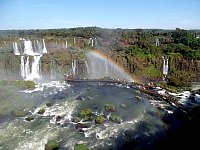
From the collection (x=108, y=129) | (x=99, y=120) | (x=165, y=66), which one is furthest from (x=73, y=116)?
(x=165, y=66)

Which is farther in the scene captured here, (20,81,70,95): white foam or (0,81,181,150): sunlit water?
(20,81,70,95): white foam

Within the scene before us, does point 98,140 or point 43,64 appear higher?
point 43,64

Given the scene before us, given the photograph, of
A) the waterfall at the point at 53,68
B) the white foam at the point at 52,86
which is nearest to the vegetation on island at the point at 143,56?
the waterfall at the point at 53,68

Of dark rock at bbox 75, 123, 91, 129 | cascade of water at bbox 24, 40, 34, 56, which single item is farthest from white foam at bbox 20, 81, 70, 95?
cascade of water at bbox 24, 40, 34, 56

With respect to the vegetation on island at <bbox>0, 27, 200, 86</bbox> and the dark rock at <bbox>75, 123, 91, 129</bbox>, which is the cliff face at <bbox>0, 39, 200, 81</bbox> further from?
the dark rock at <bbox>75, 123, 91, 129</bbox>

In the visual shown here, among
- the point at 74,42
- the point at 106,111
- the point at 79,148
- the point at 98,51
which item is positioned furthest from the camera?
the point at 74,42

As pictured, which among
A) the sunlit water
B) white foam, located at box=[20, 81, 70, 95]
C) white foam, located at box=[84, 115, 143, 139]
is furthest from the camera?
white foam, located at box=[20, 81, 70, 95]

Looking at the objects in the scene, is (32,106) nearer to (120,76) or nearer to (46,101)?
(46,101)

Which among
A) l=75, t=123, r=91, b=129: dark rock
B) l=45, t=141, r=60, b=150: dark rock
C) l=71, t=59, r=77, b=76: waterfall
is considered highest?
l=71, t=59, r=77, b=76: waterfall

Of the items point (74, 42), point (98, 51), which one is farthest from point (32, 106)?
point (74, 42)
